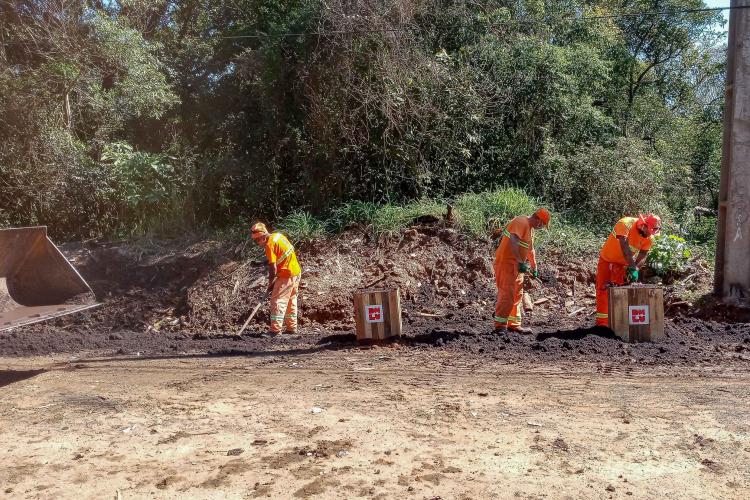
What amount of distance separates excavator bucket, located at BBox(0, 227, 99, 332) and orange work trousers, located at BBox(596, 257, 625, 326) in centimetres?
621

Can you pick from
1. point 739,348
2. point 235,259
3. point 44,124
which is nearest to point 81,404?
point 235,259

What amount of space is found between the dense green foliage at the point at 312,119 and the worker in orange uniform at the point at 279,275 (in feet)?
8.73

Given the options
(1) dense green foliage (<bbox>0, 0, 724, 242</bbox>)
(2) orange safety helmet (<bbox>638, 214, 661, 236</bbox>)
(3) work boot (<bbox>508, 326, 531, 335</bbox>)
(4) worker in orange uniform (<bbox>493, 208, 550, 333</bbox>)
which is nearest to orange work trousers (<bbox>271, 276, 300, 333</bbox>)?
(1) dense green foliage (<bbox>0, 0, 724, 242</bbox>)

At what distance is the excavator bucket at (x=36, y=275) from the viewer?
7.12 meters

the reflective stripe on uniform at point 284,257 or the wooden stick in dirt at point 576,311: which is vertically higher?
the reflective stripe on uniform at point 284,257

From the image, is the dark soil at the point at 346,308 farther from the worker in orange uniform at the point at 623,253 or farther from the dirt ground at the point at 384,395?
the worker in orange uniform at the point at 623,253

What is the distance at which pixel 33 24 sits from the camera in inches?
532

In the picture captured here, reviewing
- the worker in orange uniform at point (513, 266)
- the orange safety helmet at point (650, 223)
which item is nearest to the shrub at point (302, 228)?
the worker in orange uniform at point (513, 266)

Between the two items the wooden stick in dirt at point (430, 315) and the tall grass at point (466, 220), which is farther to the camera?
the tall grass at point (466, 220)

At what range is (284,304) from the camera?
962 centimetres

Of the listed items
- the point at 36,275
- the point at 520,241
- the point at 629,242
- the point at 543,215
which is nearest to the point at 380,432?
the point at 520,241

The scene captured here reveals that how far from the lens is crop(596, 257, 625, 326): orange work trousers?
343 inches

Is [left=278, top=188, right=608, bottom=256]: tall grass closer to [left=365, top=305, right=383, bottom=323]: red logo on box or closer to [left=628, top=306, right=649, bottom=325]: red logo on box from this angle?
[left=365, top=305, right=383, bottom=323]: red logo on box

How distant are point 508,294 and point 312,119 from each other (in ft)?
19.6
